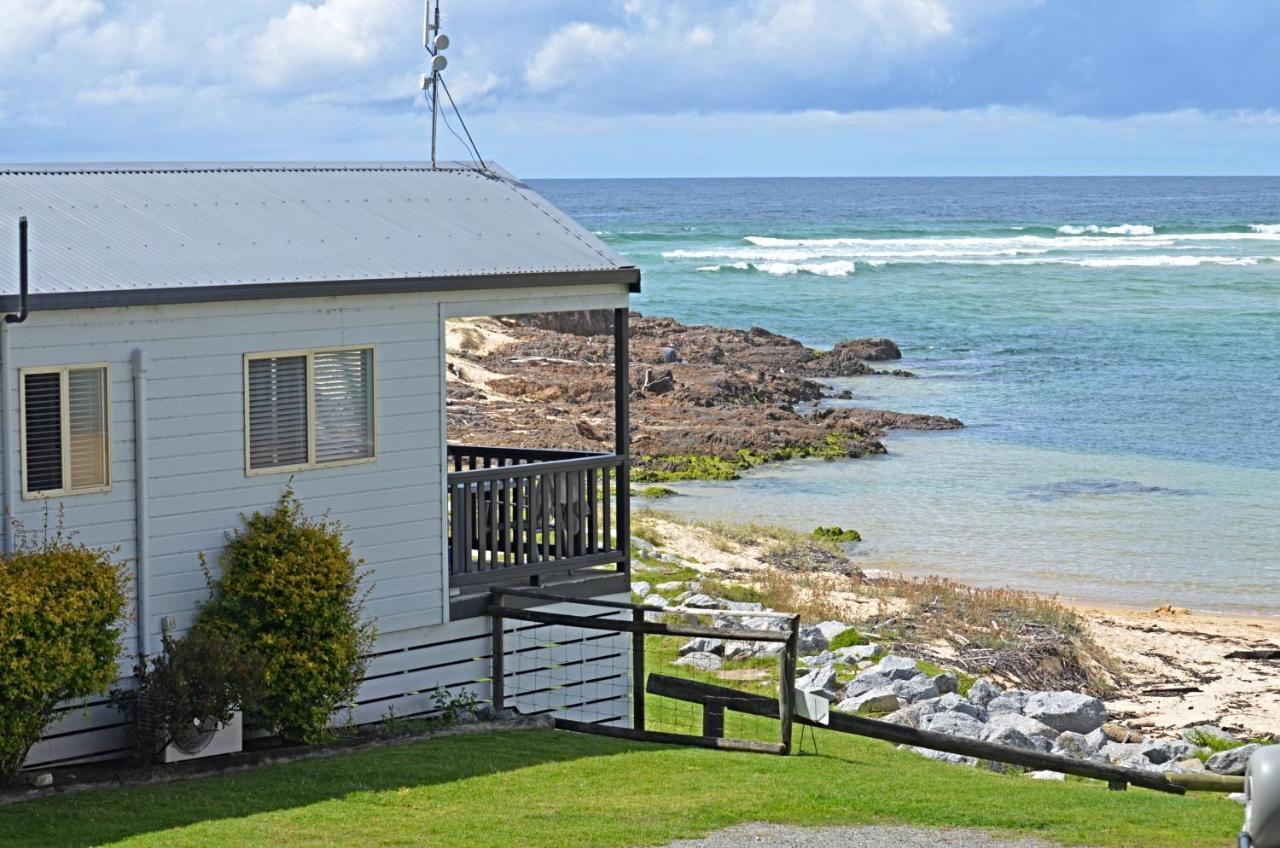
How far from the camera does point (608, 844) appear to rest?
10023mm

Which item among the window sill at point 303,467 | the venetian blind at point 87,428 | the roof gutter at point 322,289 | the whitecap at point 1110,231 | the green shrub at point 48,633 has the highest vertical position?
the whitecap at point 1110,231

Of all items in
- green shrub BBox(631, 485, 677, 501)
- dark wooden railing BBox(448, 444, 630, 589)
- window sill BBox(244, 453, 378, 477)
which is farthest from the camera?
green shrub BBox(631, 485, 677, 501)

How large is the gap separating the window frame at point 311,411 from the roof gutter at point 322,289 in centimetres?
43

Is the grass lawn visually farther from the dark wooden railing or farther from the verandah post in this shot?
the verandah post

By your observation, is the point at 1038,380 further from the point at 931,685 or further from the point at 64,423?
the point at 64,423

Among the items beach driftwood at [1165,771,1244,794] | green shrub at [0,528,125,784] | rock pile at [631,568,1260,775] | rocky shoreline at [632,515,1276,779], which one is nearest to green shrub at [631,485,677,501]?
rocky shoreline at [632,515,1276,779]

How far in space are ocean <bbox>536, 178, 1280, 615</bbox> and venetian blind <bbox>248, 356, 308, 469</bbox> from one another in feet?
49.3

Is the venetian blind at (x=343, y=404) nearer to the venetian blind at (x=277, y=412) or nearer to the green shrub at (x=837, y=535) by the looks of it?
the venetian blind at (x=277, y=412)

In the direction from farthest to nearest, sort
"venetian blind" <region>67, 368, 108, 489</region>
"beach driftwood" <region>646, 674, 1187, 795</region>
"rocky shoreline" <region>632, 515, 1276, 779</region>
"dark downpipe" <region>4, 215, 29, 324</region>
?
"rocky shoreline" <region>632, 515, 1276, 779</region> < "beach driftwood" <region>646, 674, 1187, 795</region> < "venetian blind" <region>67, 368, 108, 489</region> < "dark downpipe" <region>4, 215, 29, 324</region>

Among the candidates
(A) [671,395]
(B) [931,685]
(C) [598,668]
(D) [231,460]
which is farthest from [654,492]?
(D) [231,460]

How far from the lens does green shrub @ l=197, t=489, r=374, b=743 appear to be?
12.1m

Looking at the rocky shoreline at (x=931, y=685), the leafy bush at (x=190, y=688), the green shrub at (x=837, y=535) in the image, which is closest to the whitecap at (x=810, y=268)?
the green shrub at (x=837, y=535)

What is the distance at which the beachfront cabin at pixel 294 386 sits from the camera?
1153cm

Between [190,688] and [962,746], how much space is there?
5603 millimetres
